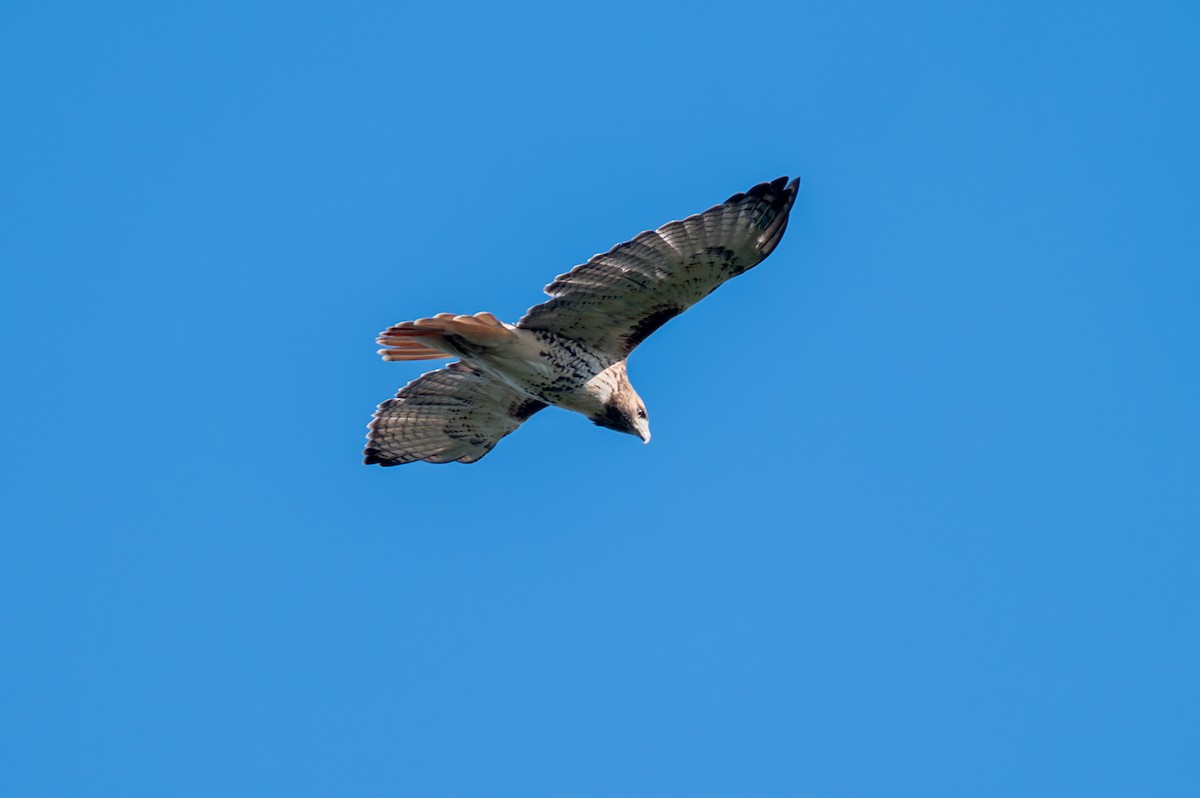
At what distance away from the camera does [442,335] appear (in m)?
9.83

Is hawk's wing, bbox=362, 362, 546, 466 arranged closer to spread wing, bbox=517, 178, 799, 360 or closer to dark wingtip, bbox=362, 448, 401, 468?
dark wingtip, bbox=362, 448, 401, 468

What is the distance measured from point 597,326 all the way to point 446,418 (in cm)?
217

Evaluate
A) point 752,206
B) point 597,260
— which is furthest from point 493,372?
point 752,206

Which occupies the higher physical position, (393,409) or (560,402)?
(393,409)

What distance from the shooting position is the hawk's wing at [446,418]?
11188 millimetres

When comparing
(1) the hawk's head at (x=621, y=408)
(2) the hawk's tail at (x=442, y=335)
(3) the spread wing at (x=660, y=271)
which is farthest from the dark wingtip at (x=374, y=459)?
(3) the spread wing at (x=660, y=271)

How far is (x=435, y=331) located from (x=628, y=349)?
1311 mm

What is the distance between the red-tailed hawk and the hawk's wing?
0.06 ft

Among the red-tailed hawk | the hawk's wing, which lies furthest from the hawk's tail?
the hawk's wing

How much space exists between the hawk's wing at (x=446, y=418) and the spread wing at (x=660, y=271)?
1.34 m

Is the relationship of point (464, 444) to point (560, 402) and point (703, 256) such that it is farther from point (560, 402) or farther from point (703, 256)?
point (703, 256)

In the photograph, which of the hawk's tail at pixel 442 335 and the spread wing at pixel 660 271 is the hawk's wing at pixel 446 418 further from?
the spread wing at pixel 660 271

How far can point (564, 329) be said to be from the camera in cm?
990

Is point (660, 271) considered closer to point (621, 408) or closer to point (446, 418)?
point (621, 408)
